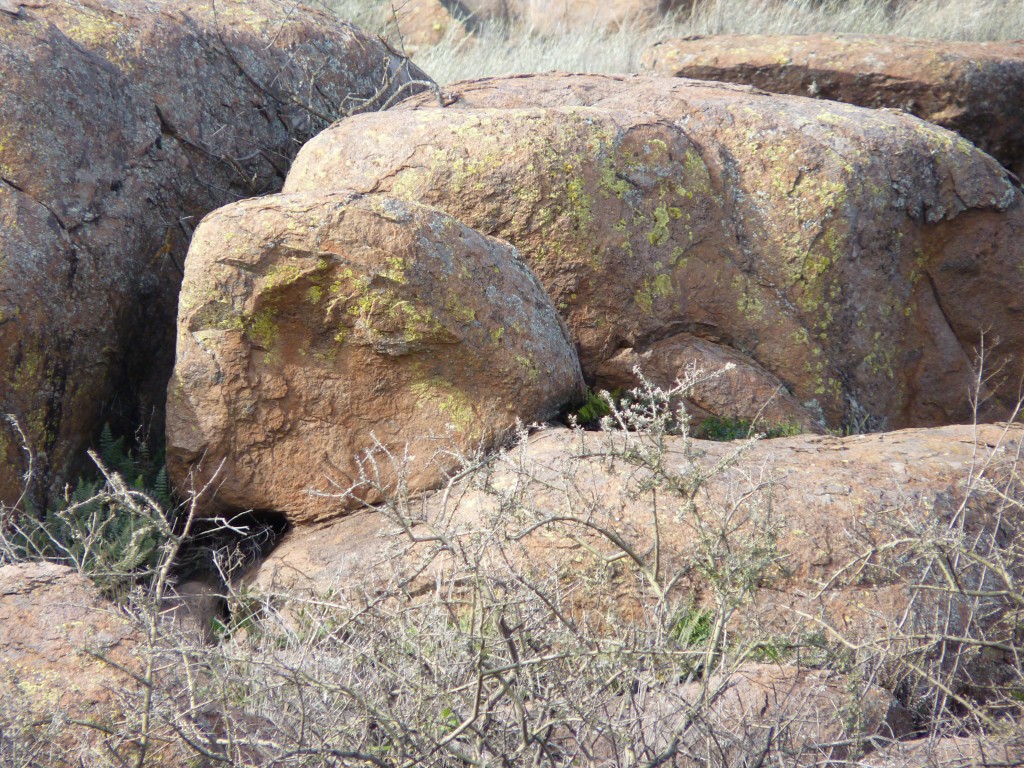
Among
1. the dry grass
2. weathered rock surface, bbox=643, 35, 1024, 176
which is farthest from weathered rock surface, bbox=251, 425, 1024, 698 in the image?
the dry grass

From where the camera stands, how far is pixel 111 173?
4.85 metres

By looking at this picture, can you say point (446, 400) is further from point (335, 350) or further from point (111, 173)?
point (111, 173)

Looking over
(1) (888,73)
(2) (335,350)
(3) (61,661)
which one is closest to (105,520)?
(2) (335,350)

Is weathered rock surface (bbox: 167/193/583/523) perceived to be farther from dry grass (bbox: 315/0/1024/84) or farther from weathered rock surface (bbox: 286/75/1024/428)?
dry grass (bbox: 315/0/1024/84)

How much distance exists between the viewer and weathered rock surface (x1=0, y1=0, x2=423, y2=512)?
433 centimetres

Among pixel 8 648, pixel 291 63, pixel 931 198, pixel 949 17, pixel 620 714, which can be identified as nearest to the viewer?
pixel 620 714

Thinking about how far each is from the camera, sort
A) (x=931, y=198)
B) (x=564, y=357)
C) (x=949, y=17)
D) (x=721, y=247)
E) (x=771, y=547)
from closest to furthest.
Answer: (x=771, y=547)
(x=564, y=357)
(x=721, y=247)
(x=931, y=198)
(x=949, y=17)

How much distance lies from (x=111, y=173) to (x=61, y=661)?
2.79 metres

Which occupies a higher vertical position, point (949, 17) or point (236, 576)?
point (236, 576)

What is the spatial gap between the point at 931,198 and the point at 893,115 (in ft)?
2.08

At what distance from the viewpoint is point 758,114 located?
5473 millimetres

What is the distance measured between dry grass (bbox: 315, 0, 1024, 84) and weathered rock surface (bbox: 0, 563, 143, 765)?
352 inches

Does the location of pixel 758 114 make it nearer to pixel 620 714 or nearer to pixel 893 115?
pixel 893 115

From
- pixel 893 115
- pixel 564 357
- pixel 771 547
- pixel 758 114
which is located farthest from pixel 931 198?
pixel 771 547
